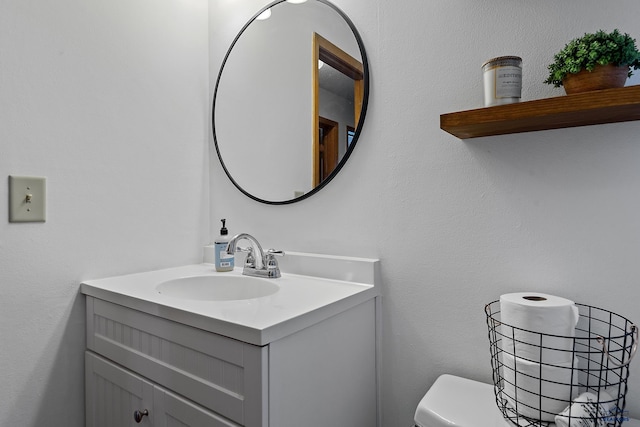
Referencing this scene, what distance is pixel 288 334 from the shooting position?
78 cm

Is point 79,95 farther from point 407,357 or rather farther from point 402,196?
point 407,357

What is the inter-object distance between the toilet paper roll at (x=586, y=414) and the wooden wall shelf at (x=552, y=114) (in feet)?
1.77

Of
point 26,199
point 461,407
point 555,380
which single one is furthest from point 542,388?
point 26,199

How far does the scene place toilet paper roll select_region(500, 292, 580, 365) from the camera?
727 millimetres

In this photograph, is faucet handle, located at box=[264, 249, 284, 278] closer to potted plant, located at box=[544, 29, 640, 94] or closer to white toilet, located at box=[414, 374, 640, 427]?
white toilet, located at box=[414, 374, 640, 427]

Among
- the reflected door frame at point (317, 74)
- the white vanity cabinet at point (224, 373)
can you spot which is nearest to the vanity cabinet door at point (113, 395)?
the white vanity cabinet at point (224, 373)

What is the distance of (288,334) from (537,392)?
0.50m

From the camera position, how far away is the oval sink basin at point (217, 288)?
1212mm

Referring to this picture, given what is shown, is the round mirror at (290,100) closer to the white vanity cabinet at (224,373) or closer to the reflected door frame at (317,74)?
the reflected door frame at (317,74)

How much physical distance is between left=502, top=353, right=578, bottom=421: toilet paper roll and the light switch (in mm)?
1265

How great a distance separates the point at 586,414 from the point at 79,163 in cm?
141

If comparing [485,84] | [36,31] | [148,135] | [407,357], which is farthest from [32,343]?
[485,84]

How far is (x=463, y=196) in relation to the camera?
3.25ft

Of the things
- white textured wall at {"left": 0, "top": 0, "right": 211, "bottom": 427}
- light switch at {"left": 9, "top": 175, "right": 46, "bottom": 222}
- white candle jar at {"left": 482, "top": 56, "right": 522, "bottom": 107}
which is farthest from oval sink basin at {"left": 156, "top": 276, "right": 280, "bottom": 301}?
white candle jar at {"left": 482, "top": 56, "right": 522, "bottom": 107}
